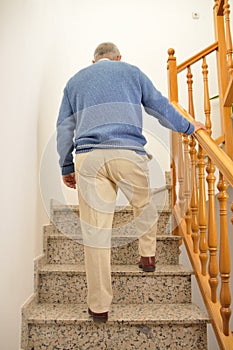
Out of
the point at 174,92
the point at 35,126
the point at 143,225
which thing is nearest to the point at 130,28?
the point at 174,92

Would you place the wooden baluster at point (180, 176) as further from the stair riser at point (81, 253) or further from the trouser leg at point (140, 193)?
the trouser leg at point (140, 193)

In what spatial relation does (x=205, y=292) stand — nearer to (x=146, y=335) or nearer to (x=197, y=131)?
(x=146, y=335)

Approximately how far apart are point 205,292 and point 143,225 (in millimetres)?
442

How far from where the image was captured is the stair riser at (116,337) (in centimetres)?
156

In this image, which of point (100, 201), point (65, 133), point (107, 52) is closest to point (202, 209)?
point (100, 201)

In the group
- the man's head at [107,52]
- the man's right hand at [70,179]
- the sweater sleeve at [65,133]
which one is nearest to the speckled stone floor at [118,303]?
the man's right hand at [70,179]

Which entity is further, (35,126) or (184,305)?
(35,126)

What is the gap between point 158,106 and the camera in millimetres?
1663

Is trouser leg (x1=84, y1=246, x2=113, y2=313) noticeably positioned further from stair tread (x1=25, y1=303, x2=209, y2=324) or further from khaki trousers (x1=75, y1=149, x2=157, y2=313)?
stair tread (x1=25, y1=303, x2=209, y2=324)

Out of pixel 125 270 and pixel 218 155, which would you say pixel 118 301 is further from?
pixel 218 155

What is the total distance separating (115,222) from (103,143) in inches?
37.0

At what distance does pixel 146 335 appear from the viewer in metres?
1.57

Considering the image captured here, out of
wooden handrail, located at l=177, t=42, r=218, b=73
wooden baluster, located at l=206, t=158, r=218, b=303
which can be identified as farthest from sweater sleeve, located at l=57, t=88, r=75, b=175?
wooden handrail, located at l=177, t=42, r=218, b=73

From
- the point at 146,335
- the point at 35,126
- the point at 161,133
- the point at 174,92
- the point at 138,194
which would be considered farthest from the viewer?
the point at 174,92
